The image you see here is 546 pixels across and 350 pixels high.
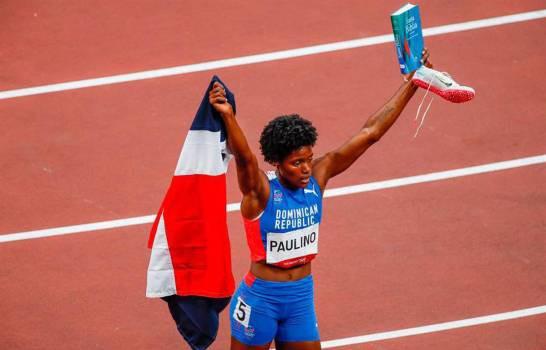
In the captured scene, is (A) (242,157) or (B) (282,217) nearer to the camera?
(A) (242,157)

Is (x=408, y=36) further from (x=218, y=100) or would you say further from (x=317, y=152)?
(x=317, y=152)

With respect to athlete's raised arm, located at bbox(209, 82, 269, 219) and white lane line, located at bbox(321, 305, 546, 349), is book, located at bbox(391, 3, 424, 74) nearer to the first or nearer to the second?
athlete's raised arm, located at bbox(209, 82, 269, 219)

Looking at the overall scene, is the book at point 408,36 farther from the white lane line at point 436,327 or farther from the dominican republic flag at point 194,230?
the white lane line at point 436,327

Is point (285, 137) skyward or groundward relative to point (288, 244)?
skyward

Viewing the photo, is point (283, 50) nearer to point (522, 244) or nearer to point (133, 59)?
point (133, 59)

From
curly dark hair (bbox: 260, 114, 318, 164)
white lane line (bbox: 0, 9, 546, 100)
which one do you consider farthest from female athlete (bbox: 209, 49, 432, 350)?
white lane line (bbox: 0, 9, 546, 100)

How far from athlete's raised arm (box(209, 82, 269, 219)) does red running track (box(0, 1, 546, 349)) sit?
236cm

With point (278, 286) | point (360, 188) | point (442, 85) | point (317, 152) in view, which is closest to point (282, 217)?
point (278, 286)

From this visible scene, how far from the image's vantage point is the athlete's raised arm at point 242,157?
6832mm

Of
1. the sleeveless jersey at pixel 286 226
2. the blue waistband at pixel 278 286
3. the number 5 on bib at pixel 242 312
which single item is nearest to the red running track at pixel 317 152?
the number 5 on bib at pixel 242 312

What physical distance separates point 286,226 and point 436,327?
254 cm

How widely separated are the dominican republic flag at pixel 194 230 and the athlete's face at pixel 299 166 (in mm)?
588

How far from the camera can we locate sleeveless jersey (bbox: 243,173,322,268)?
7.04 m

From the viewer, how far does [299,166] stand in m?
6.97
